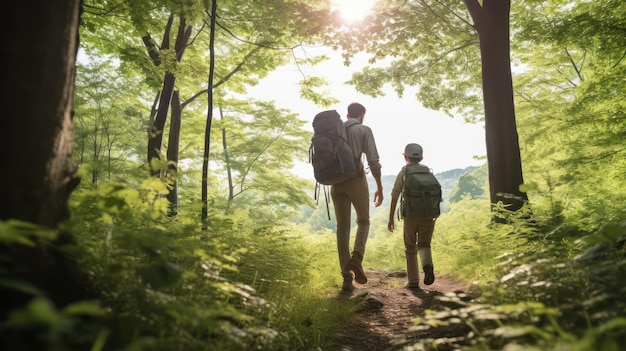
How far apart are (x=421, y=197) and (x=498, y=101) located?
9.72 feet

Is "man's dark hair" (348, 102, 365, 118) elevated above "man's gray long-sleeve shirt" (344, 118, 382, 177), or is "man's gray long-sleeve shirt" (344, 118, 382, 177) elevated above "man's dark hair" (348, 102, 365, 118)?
"man's dark hair" (348, 102, 365, 118)

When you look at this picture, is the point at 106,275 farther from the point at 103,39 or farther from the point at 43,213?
the point at 103,39

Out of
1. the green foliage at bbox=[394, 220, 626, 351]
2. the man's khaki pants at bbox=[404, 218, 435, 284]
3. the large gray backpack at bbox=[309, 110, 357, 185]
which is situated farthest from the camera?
the man's khaki pants at bbox=[404, 218, 435, 284]

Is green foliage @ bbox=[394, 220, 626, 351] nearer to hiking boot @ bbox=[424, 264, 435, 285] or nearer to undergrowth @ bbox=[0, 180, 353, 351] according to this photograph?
undergrowth @ bbox=[0, 180, 353, 351]

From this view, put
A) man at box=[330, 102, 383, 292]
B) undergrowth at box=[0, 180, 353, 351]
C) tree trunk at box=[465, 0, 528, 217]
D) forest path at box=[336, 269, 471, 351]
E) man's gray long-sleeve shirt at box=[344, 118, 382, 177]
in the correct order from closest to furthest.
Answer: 1. undergrowth at box=[0, 180, 353, 351]
2. forest path at box=[336, 269, 471, 351]
3. man at box=[330, 102, 383, 292]
4. man's gray long-sleeve shirt at box=[344, 118, 382, 177]
5. tree trunk at box=[465, 0, 528, 217]

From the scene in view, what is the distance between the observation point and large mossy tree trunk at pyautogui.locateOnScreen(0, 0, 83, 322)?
144 cm

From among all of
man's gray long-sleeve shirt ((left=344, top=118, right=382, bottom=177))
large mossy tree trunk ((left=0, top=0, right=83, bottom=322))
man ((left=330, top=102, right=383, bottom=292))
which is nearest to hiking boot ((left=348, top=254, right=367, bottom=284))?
man ((left=330, top=102, right=383, bottom=292))

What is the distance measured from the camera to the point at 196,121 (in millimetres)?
14344

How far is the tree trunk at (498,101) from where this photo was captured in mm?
6023

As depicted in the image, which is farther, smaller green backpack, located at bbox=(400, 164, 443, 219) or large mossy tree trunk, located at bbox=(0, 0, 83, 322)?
smaller green backpack, located at bbox=(400, 164, 443, 219)

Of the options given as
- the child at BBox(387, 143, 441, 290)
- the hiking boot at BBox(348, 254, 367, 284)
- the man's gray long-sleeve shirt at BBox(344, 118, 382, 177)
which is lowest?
the hiking boot at BBox(348, 254, 367, 284)

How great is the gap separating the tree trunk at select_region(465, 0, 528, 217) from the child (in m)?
1.89

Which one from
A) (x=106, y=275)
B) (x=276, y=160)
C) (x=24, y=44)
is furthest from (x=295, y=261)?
(x=276, y=160)

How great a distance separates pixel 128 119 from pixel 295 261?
12.2 metres
